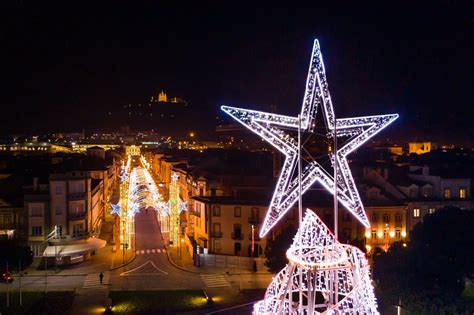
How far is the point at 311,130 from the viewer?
23.7m

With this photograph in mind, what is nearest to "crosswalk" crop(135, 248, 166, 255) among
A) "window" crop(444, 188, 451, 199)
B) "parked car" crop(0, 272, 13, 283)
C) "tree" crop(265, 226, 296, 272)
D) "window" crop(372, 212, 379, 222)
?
"tree" crop(265, 226, 296, 272)

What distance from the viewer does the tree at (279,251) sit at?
116ft

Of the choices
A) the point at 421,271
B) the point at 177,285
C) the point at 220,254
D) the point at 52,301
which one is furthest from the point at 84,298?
the point at 421,271

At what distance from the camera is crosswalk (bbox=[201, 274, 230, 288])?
115ft

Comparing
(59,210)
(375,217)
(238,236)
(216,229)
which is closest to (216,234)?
(216,229)

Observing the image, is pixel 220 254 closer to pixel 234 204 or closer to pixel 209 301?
pixel 234 204

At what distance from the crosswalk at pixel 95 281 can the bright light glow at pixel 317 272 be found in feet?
54.8

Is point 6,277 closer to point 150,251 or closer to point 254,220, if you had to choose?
point 150,251

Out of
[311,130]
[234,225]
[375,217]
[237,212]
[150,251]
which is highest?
[311,130]

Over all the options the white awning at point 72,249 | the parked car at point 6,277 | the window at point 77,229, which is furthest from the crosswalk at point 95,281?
the window at point 77,229

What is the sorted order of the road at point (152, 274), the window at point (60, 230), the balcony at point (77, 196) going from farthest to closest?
1. the balcony at point (77, 196)
2. the window at point (60, 230)
3. the road at point (152, 274)

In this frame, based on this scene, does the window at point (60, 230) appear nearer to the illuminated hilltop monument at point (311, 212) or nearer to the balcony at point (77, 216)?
the balcony at point (77, 216)

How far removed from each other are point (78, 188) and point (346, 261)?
2833cm

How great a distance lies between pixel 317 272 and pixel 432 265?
11.6m
